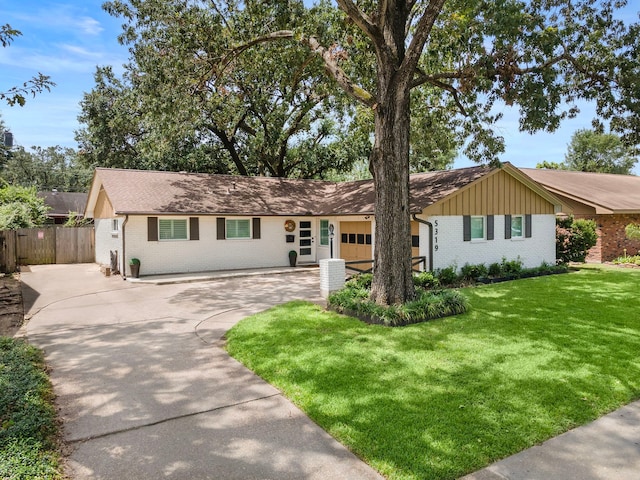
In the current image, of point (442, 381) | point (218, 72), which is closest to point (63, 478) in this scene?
point (442, 381)

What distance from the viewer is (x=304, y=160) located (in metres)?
25.4

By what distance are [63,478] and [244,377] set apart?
96.0 inches

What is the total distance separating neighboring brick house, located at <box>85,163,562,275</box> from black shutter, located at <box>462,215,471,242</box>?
0.11 ft

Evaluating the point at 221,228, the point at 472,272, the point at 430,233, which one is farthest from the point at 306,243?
the point at 472,272

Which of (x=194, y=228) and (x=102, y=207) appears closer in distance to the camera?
(x=194, y=228)

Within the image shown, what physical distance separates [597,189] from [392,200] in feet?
55.3

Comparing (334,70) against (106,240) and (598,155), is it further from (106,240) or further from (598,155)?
(598,155)

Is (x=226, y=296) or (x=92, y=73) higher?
(x=92, y=73)

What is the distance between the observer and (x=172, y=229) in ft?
51.7

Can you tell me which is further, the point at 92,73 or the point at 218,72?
the point at 92,73

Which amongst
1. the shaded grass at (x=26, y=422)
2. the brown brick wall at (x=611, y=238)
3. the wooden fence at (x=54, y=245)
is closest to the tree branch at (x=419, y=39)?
the shaded grass at (x=26, y=422)

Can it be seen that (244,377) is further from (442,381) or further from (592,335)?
(592,335)

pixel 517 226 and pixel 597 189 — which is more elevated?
pixel 597 189

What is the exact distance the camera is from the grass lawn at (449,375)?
3.80 m
